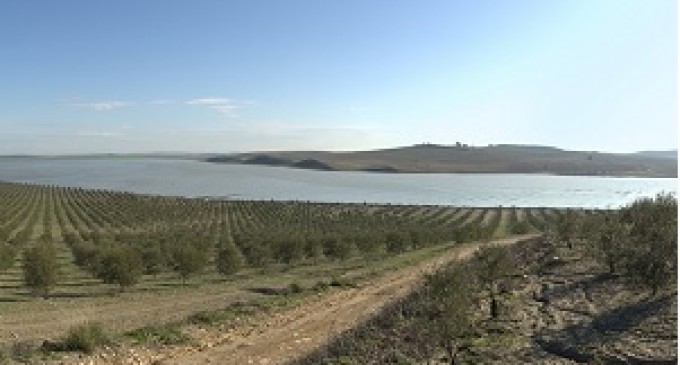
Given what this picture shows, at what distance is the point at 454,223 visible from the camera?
9206 cm

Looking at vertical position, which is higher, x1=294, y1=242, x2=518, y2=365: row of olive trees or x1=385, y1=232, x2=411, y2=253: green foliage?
x1=294, y1=242, x2=518, y2=365: row of olive trees

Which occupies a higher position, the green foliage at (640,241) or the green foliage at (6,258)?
the green foliage at (640,241)

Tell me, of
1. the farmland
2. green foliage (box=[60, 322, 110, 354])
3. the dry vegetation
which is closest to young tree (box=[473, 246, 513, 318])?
the dry vegetation

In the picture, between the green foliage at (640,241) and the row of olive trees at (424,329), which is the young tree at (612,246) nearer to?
the green foliage at (640,241)

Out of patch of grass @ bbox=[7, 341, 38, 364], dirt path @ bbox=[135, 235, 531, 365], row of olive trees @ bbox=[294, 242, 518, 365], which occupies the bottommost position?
dirt path @ bbox=[135, 235, 531, 365]

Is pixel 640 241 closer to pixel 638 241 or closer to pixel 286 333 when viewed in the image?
pixel 638 241

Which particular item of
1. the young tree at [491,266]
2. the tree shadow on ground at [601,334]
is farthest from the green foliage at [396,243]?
the tree shadow on ground at [601,334]

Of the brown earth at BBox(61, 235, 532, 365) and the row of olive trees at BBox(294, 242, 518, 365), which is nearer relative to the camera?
the row of olive trees at BBox(294, 242, 518, 365)

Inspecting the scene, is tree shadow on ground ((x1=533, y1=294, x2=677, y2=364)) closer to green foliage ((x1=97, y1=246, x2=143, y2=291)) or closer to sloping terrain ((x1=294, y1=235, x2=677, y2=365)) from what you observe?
sloping terrain ((x1=294, y1=235, x2=677, y2=365))

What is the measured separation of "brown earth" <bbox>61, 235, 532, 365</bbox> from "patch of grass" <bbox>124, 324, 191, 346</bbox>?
1.40ft

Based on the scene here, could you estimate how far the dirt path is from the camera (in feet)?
63.2

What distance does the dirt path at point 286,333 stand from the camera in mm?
19266

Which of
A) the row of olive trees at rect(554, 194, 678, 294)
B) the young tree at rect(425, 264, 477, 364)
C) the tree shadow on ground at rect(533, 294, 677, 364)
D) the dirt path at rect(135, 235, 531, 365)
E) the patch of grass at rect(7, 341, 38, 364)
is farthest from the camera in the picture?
the row of olive trees at rect(554, 194, 678, 294)

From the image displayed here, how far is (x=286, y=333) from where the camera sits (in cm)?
2205
